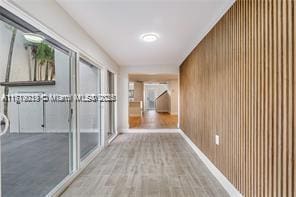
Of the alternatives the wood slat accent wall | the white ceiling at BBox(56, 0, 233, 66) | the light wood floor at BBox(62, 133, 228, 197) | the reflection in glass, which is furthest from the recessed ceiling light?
the light wood floor at BBox(62, 133, 228, 197)

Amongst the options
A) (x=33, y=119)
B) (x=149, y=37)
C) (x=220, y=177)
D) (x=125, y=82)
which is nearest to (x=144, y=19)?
(x=149, y=37)

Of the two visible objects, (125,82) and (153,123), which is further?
(153,123)

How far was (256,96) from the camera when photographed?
1.79m

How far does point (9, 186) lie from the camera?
7.74 feet

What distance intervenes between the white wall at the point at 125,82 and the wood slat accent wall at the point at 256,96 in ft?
12.1

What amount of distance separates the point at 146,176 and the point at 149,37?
7.48 ft

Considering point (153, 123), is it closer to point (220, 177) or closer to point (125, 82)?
point (125, 82)

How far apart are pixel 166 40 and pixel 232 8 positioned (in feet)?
5.43

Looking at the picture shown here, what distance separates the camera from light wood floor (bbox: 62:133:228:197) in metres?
2.44

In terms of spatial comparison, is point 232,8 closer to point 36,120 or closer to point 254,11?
point 254,11

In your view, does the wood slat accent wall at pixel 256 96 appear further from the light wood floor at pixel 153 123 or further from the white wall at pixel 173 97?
the white wall at pixel 173 97

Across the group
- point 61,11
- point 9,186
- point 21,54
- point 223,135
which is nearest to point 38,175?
point 9,186

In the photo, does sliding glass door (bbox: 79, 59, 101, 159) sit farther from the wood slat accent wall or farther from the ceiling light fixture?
the wood slat accent wall

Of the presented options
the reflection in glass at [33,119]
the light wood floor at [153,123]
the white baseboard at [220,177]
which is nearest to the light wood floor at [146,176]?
the white baseboard at [220,177]
